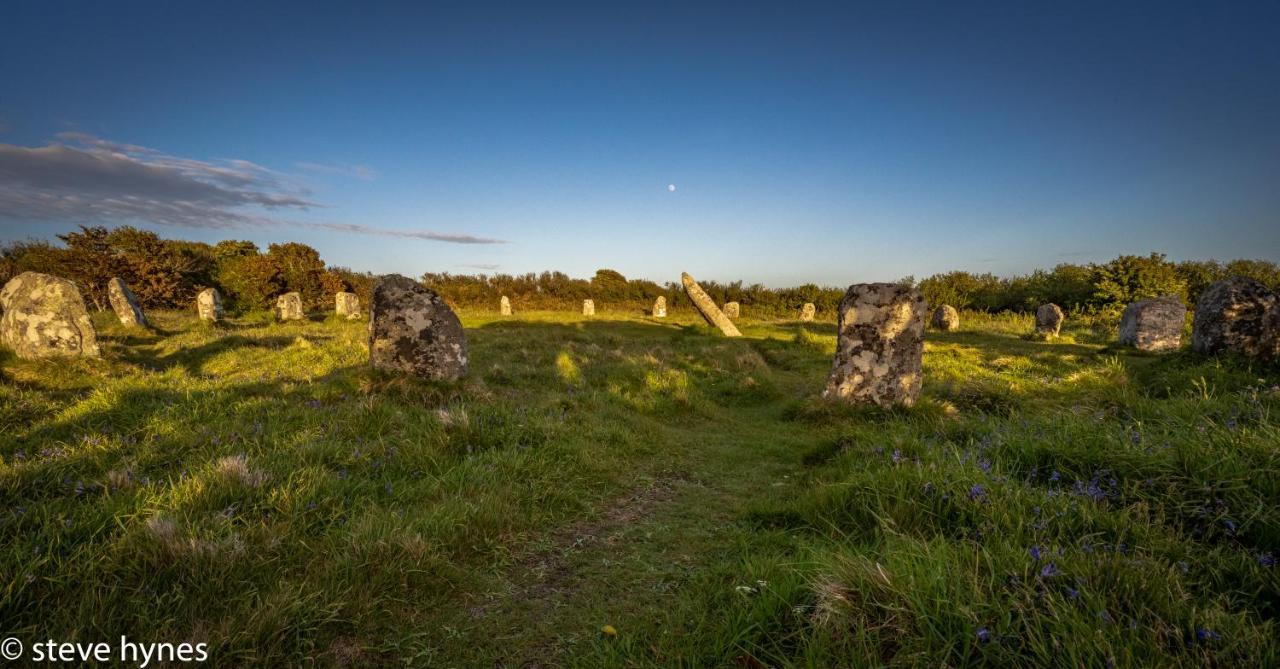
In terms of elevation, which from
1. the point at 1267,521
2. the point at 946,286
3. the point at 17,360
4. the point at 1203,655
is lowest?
the point at 17,360

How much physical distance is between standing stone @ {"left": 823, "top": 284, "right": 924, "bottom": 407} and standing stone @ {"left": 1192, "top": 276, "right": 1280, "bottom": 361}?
8.56m

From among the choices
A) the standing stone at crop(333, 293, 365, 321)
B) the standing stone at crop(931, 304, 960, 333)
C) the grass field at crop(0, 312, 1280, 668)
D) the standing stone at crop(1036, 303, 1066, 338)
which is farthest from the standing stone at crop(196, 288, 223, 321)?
the standing stone at crop(1036, 303, 1066, 338)

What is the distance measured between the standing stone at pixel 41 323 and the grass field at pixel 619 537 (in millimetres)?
5123

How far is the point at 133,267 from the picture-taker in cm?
2969

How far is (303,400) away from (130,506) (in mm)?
4180

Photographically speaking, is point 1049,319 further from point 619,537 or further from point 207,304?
point 207,304

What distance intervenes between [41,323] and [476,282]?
41.1m

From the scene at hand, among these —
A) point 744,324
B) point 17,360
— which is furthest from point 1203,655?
point 744,324

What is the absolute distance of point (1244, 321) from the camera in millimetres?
11156

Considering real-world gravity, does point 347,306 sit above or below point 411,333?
below

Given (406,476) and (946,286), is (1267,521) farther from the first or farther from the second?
(946,286)

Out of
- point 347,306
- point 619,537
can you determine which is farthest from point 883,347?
point 347,306

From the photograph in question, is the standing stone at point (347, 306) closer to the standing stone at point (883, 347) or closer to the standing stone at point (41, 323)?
the standing stone at point (41, 323)

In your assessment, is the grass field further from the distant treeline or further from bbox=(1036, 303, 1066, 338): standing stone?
the distant treeline
